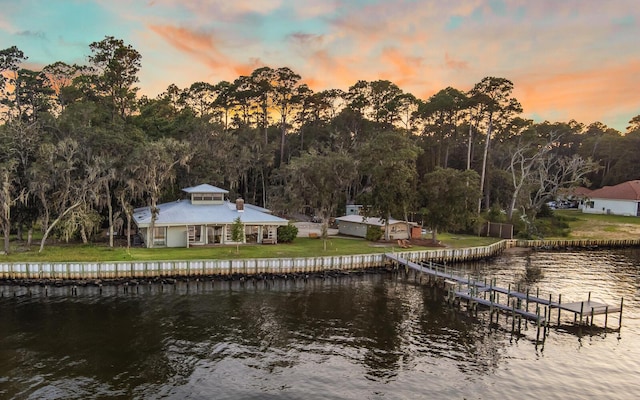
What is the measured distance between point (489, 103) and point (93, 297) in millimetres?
63937

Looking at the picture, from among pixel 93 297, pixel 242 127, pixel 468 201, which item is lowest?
pixel 93 297

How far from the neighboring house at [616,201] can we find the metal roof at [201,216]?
68.7 m

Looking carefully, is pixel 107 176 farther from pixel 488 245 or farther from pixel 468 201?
pixel 488 245

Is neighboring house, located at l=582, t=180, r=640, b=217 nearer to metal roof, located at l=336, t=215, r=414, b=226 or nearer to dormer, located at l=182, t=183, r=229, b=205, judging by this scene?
metal roof, located at l=336, t=215, r=414, b=226

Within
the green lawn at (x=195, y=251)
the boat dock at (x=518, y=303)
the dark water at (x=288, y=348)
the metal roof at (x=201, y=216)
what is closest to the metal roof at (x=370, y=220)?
the green lawn at (x=195, y=251)

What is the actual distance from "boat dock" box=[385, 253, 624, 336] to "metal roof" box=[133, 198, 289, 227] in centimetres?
1816

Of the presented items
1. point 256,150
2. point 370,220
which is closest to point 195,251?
point 370,220

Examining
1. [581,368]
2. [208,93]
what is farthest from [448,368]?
[208,93]

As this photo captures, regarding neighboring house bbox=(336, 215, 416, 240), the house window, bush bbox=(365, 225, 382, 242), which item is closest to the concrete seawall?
bush bbox=(365, 225, 382, 242)

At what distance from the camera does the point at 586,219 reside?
8269 cm

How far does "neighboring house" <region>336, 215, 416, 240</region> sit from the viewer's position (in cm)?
5512

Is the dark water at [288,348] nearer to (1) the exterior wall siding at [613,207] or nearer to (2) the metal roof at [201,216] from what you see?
(2) the metal roof at [201,216]

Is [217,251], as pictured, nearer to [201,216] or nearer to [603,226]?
[201,216]

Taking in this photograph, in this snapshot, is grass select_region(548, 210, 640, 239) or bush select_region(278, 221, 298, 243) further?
grass select_region(548, 210, 640, 239)
